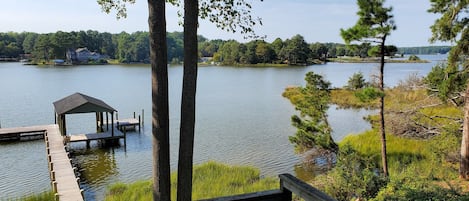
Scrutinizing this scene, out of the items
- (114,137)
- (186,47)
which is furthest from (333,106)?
(186,47)

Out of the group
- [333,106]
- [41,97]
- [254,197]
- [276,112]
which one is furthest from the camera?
[41,97]

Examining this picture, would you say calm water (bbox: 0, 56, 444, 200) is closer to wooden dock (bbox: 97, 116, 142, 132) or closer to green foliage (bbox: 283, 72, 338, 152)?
wooden dock (bbox: 97, 116, 142, 132)

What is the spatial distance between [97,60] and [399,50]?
302ft

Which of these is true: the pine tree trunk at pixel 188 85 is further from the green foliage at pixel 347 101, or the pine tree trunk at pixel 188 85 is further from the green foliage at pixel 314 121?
the green foliage at pixel 347 101

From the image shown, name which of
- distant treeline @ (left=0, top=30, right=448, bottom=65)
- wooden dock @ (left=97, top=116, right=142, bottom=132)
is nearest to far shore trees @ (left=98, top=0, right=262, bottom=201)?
wooden dock @ (left=97, top=116, right=142, bottom=132)

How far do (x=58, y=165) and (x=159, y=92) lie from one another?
397 inches

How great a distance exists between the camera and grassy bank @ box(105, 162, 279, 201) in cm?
898

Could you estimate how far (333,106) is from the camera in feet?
91.0

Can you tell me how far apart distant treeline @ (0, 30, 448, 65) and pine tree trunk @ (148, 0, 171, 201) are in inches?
2474

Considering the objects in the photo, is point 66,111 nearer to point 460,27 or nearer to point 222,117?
point 222,117

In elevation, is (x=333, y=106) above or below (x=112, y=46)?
below

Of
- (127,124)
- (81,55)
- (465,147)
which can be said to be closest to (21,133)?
(127,124)

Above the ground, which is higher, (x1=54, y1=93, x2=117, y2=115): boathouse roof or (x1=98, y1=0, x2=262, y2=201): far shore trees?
(x1=98, y1=0, x2=262, y2=201): far shore trees

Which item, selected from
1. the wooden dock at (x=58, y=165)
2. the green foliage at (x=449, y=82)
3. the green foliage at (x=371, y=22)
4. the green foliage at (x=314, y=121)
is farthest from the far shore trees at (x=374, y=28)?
the wooden dock at (x=58, y=165)
